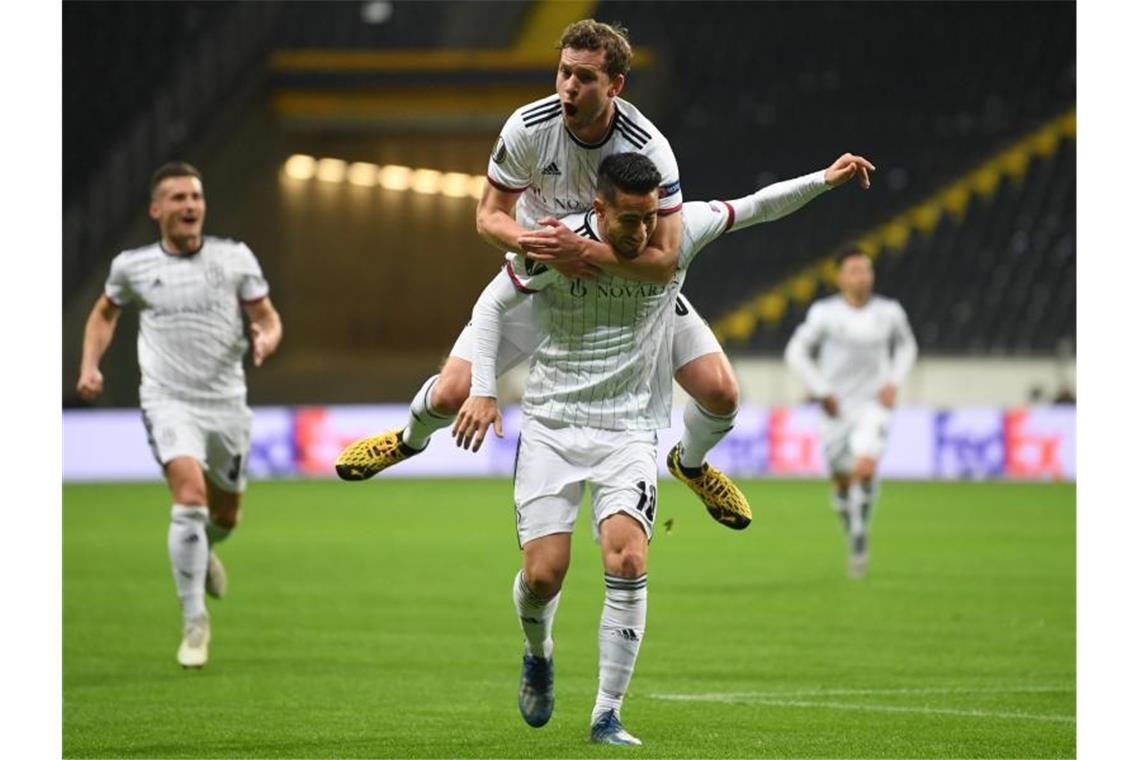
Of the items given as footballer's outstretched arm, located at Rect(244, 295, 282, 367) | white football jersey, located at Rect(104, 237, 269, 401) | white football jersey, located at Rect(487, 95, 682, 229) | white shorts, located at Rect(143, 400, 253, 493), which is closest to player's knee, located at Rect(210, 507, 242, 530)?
white shorts, located at Rect(143, 400, 253, 493)

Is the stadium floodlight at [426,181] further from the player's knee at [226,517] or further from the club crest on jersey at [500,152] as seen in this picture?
the club crest on jersey at [500,152]

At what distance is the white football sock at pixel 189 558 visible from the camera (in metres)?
9.53

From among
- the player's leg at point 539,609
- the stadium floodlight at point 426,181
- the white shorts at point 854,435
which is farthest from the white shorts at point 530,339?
the stadium floodlight at point 426,181

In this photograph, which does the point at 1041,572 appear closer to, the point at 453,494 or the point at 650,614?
the point at 650,614

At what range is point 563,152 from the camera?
6695mm

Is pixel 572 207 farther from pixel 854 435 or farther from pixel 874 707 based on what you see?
pixel 854 435

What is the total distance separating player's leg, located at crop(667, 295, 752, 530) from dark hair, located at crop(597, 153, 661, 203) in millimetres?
940

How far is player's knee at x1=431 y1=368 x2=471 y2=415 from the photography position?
727cm

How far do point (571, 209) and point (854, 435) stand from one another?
761 cm

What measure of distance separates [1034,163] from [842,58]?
4.28 meters

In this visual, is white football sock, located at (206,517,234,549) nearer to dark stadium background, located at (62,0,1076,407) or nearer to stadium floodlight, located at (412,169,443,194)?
dark stadium background, located at (62,0,1076,407)

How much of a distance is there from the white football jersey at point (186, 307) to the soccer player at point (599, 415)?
3.51 meters

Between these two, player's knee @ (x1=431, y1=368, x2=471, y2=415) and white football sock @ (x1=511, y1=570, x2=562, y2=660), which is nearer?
white football sock @ (x1=511, y1=570, x2=562, y2=660)

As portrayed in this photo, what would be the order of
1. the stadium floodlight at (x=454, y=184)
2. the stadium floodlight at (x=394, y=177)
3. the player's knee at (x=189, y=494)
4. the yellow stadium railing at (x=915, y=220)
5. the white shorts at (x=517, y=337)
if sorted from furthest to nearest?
1. the stadium floodlight at (x=454, y=184)
2. the stadium floodlight at (x=394, y=177)
3. the yellow stadium railing at (x=915, y=220)
4. the player's knee at (x=189, y=494)
5. the white shorts at (x=517, y=337)
